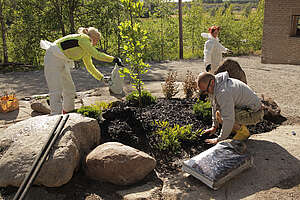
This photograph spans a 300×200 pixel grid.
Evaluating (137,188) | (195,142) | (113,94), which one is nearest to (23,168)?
(137,188)

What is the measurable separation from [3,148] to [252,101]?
371cm

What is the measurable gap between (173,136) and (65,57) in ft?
8.35

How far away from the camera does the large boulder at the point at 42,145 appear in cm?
323

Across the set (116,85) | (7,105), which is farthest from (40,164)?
(116,85)

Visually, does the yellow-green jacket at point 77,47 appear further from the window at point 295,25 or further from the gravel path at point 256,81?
the window at point 295,25

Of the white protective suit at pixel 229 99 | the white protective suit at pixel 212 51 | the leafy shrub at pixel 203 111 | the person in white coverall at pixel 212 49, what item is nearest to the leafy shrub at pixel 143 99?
the leafy shrub at pixel 203 111

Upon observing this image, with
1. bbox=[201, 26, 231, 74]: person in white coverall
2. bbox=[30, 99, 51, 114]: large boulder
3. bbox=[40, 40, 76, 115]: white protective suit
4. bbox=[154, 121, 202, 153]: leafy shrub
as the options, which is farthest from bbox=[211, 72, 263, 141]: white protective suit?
bbox=[30, 99, 51, 114]: large boulder

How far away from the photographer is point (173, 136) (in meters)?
4.23

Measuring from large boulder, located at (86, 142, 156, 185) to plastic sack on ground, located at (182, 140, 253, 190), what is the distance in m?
0.59

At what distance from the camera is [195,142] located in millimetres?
4414

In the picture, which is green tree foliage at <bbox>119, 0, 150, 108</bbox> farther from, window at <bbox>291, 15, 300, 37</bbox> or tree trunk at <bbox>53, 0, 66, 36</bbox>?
tree trunk at <bbox>53, 0, 66, 36</bbox>

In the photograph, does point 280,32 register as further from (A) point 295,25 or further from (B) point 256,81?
(B) point 256,81

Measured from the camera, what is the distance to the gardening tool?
115 inches

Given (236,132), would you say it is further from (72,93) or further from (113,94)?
(113,94)
